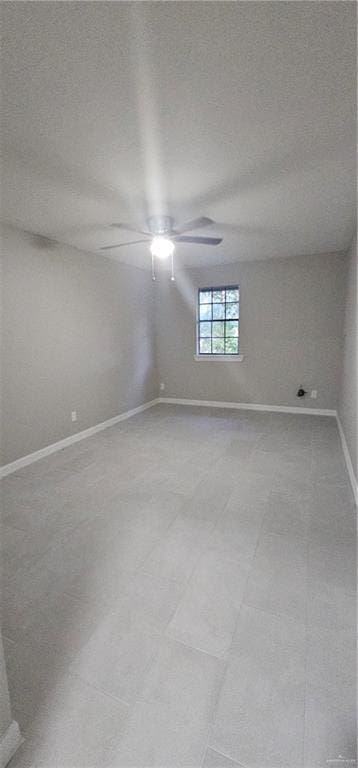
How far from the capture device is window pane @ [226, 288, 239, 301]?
479cm

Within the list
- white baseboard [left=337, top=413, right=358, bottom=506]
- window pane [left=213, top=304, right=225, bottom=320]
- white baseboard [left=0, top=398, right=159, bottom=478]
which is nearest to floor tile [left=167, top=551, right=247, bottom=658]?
white baseboard [left=337, top=413, right=358, bottom=506]

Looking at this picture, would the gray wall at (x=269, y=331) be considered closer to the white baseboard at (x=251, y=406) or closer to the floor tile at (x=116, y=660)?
the white baseboard at (x=251, y=406)

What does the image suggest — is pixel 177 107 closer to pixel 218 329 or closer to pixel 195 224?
pixel 195 224

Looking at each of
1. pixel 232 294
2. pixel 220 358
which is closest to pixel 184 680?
pixel 220 358

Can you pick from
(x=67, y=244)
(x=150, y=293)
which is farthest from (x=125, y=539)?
(x=150, y=293)

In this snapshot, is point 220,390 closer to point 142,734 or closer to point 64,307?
point 64,307

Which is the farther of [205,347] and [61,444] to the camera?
[205,347]

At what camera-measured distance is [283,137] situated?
5.28 ft

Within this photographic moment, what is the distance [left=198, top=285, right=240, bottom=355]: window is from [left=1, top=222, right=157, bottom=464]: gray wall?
40.8 inches

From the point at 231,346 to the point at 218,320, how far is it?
485 millimetres

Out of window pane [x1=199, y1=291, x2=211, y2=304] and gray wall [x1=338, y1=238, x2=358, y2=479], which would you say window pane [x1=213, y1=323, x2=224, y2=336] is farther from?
gray wall [x1=338, y1=238, x2=358, y2=479]

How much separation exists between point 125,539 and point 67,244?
3133mm

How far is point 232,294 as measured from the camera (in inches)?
190

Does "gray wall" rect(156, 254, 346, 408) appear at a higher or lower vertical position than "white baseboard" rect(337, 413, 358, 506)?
higher
